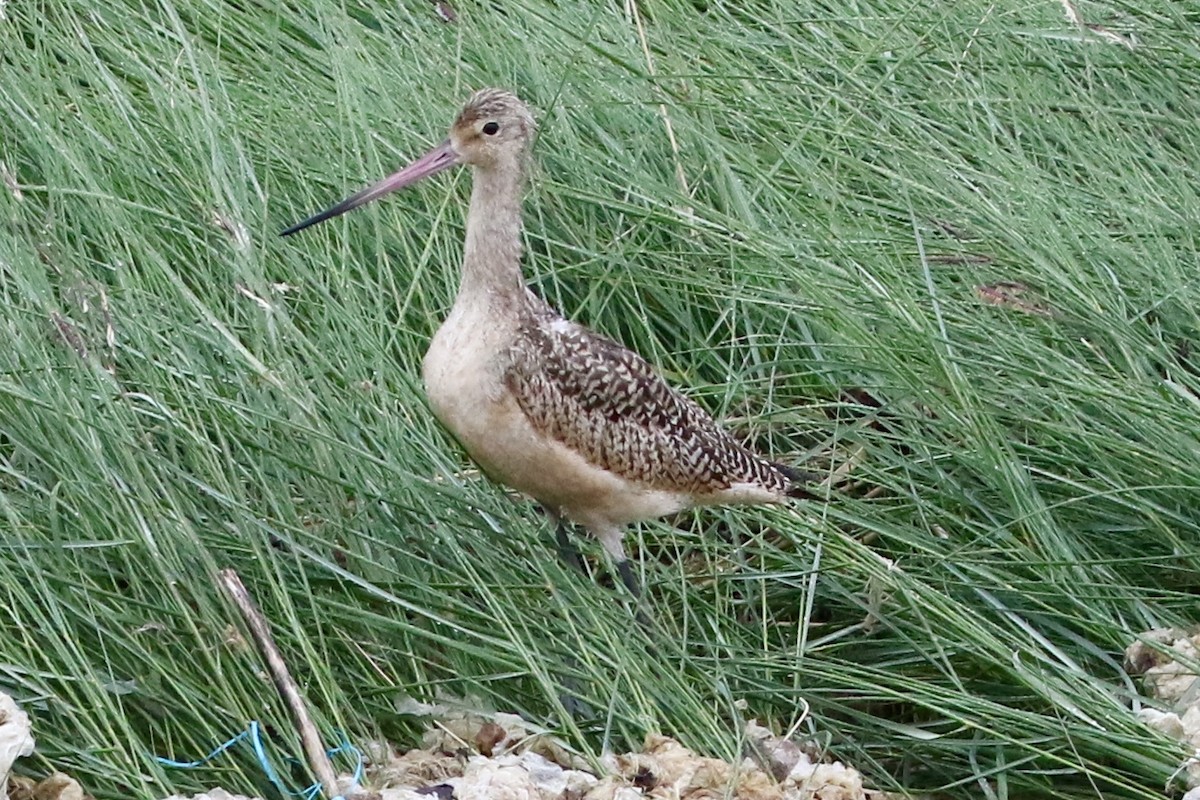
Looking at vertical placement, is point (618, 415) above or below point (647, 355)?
above

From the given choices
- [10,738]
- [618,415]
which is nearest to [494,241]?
[618,415]

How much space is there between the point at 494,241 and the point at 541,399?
0.36m

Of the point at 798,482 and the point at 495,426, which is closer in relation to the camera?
the point at 495,426

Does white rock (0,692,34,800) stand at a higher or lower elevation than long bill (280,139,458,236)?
lower

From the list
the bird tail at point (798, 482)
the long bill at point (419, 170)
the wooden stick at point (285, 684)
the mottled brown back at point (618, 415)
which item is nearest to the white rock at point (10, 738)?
the wooden stick at point (285, 684)

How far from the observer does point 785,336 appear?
493 centimetres

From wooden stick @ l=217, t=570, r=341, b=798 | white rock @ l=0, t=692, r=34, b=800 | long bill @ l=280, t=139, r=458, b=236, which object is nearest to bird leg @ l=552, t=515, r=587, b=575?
long bill @ l=280, t=139, r=458, b=236

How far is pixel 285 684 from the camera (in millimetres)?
3197

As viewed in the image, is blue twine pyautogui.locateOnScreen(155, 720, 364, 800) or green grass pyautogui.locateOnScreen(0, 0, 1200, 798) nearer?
blue twine pyautogui.locateOnScreen(155, 720, 364, 800)

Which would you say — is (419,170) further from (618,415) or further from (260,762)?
(260,762)

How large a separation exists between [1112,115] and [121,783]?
12.1 ft

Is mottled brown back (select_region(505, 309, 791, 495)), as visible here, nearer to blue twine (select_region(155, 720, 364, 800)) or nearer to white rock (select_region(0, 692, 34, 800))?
blue twine (select_region(155, 720, 364, 800))

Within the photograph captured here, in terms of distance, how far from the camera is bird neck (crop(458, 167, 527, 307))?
4.05m

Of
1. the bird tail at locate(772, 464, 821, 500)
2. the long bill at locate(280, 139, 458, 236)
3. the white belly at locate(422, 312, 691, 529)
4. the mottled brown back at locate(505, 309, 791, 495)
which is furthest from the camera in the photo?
the bird tail at locate(772, 464, 821, 500)
